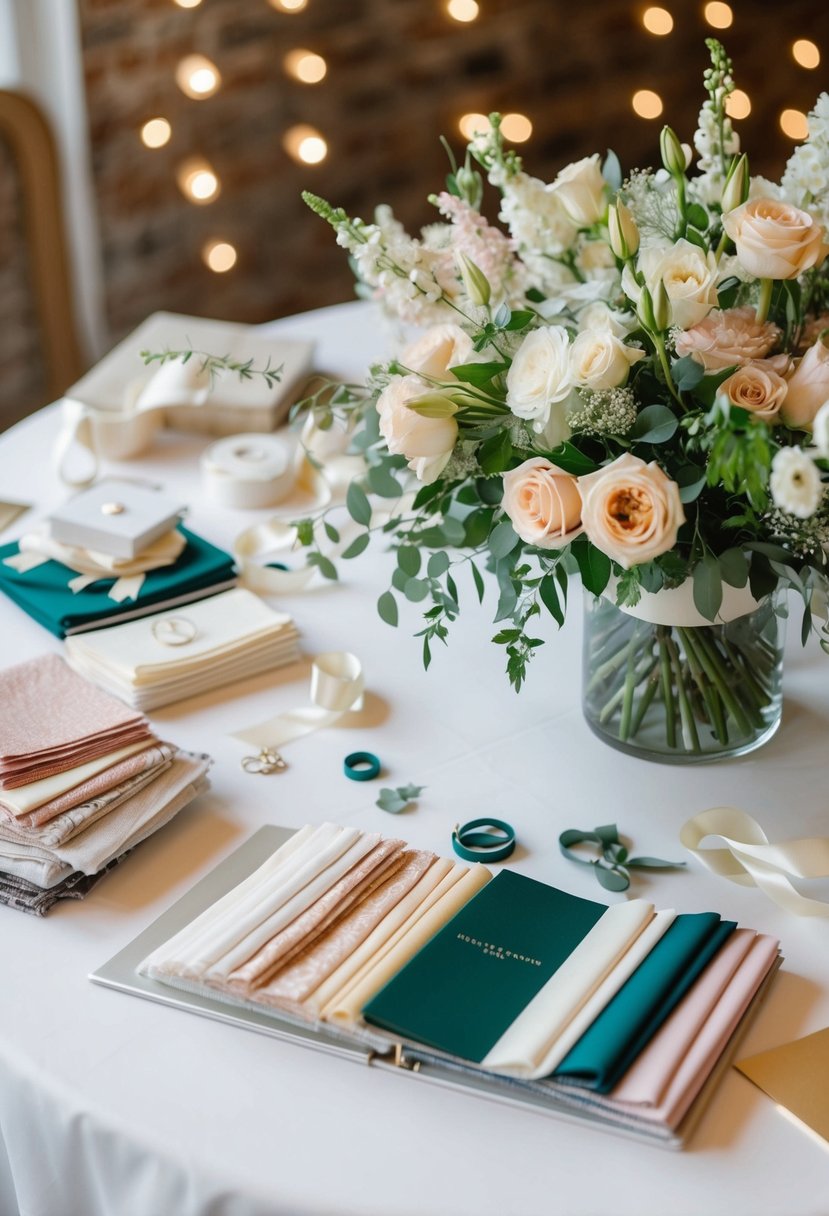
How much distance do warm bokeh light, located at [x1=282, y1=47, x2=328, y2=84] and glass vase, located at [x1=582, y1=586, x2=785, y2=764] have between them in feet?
7.80

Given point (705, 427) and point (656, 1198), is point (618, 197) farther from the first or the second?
point (656, 1198)

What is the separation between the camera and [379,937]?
1047 mm

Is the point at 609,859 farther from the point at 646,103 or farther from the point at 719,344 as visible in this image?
the point at 646,103

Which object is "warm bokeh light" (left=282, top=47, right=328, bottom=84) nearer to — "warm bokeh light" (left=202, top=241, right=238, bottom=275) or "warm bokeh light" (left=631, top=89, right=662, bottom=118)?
"warm bokeh light" (left=202, top=241, right=238, bottom=275)

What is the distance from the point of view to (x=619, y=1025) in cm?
95

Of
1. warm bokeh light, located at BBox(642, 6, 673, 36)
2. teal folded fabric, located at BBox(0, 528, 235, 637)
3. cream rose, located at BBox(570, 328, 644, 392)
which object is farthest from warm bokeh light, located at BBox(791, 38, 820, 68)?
cream rose, located at BBox(570, 328, 644, 392)

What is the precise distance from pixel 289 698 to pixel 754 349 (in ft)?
2.02

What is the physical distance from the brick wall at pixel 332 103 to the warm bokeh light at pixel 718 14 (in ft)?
0.08

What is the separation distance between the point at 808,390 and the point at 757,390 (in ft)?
0.13

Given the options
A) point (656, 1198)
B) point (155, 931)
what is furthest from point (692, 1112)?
point (155, 931)

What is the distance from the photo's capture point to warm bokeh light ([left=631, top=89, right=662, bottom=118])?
3.72 m

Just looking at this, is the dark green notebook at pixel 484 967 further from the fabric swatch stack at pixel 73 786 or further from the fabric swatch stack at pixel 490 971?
the fabric swatch stack at pixel 73 786

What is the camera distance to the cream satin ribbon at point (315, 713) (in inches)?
53.4

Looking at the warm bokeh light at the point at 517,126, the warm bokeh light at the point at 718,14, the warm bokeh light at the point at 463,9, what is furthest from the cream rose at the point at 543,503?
the warm bokeh light at the point at 718,14
